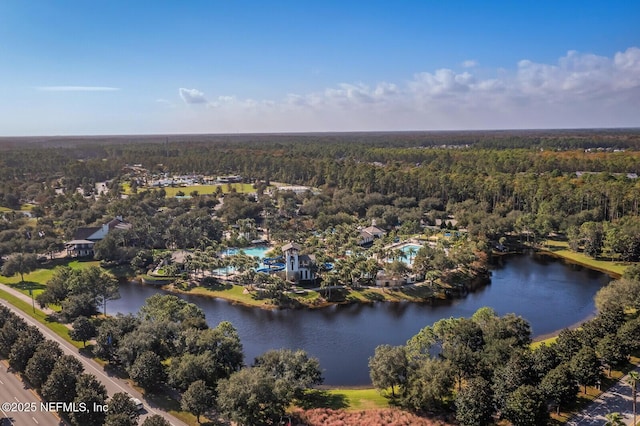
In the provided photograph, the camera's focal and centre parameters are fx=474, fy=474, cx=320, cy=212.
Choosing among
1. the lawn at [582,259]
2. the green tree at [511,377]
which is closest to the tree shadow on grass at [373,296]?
the green tree at [511,377]

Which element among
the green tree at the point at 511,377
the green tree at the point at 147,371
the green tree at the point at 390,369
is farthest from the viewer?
the green tree at the point at 147,371

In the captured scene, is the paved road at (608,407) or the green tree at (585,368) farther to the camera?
the green tree at (585,368)

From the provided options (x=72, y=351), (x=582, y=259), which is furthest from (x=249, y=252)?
(x=582, y=259)

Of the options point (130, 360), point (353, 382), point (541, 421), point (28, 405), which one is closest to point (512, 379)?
point (541, 421)

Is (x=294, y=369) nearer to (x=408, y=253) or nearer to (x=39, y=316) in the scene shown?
(x=39, y=316)

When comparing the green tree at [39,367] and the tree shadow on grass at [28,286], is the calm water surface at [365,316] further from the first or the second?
the green tree at [39,367]

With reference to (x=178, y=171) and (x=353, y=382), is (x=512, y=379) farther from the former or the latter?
(x=178, y=171)
